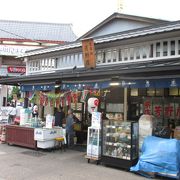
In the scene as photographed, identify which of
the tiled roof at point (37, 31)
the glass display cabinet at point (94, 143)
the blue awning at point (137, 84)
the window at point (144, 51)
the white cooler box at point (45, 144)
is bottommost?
the white cooler box at point (45, 144)

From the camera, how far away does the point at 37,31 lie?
34.2 m

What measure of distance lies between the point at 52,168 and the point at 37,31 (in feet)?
88.5

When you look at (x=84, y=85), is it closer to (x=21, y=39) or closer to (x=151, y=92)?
(x=151, y=92)

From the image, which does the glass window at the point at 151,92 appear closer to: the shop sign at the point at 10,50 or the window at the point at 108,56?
the window at the point at 108,56

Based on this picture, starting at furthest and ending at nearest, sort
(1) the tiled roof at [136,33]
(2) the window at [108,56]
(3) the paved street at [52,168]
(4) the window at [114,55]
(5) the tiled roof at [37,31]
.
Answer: (5) the tiled roof at [37,31] → (2) the window at [108,56] → (4) the window at [114,55] → (1) the tiled roof at [136,33] → (3) the paved street at [52,168]

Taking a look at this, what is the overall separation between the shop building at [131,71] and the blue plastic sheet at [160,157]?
5.90ft

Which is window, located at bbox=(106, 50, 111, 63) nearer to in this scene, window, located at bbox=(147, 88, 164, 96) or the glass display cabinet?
window, located at bbox=(147, 88, 164, 96)

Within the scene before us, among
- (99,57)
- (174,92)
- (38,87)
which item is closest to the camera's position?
(174,92)

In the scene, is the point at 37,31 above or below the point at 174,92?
above

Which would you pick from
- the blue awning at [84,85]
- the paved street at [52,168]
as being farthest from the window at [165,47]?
the paved street at [52,168]

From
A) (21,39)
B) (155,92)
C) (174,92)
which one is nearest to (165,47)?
(174,92)

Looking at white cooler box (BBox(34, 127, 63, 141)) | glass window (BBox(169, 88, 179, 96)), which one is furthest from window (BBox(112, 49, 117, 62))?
white cooler box (BBox(34, 127, 63, 141))

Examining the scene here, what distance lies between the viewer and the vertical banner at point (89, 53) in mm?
12359

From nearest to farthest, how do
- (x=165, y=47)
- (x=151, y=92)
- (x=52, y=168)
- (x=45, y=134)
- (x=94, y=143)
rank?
(x=52, y=168), (x=94, y=143), (x=165, y=47), (x=151, y=92), (x=45, y=134)
